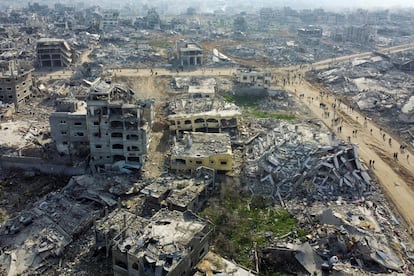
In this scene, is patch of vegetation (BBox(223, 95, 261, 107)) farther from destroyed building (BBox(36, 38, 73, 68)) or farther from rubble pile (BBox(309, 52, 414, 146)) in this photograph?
destroyed building (BBox(36, 38, 73, 68))

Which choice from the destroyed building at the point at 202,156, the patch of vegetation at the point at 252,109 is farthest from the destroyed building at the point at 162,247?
the patch of vegetation at the point at 252,109

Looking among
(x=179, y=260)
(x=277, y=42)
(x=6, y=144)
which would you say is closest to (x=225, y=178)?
(x=179, y=260)

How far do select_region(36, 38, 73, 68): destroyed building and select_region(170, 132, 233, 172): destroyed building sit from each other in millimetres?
50270

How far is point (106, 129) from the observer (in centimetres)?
3750

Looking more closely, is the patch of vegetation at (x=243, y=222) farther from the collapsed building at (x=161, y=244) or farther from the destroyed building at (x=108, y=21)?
the destroyed building at (x=108, y=21)

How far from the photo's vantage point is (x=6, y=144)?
43219 millimetres

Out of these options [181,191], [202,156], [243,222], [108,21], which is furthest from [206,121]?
[108,21]

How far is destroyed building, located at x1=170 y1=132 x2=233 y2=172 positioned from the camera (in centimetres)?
3769

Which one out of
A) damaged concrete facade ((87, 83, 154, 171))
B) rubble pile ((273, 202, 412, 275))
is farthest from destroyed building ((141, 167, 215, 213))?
rubble pile ((273, 202, 412, 275))

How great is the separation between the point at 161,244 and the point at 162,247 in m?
0.24

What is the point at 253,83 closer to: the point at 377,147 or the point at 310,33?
the point at 377,147

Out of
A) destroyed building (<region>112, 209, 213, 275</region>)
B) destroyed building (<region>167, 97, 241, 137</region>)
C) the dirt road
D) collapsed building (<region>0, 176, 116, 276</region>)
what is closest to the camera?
destroyed building (<region>112, 209, 213, 275</region>)

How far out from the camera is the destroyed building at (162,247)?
76.9ft

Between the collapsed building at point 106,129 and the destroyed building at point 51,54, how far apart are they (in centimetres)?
4265
